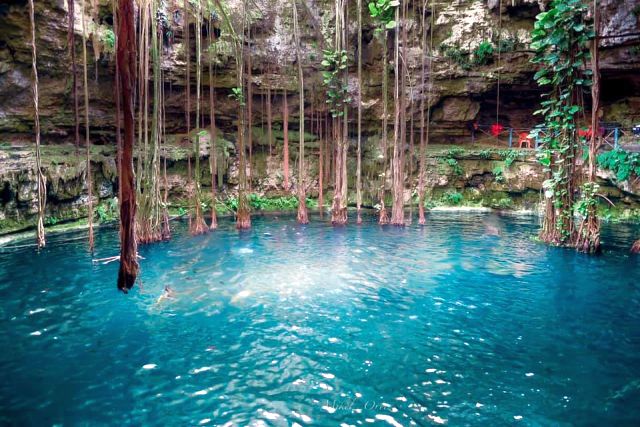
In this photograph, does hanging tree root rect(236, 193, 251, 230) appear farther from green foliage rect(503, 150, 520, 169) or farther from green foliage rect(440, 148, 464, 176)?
green foliage rect(503, 150, 520, 169)

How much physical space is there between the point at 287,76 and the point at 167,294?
483 inches

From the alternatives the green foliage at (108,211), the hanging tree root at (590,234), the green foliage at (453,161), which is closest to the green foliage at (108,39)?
the green foliage at (108,211)

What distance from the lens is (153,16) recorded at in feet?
30.2

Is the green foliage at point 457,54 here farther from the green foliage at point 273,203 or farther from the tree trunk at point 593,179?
the tree trunk at point 593,179

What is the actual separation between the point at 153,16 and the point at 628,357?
31.9ft

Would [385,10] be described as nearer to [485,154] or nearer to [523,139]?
[485,154]

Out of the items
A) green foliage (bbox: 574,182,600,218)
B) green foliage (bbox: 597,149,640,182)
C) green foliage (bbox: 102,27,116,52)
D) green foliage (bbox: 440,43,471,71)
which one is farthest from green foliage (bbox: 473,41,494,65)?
green foliage (bbox: 102,27,116,52)

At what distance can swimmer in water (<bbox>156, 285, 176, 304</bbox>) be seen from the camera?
6679 mm

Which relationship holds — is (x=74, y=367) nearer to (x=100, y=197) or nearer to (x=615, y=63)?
(x=100, y=197)

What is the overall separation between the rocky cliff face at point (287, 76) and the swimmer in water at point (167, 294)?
6940 millimetres

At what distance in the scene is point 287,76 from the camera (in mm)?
17266

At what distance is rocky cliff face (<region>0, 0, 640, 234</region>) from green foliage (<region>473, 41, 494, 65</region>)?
54 mm

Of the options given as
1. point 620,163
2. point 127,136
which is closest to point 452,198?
point 620,163

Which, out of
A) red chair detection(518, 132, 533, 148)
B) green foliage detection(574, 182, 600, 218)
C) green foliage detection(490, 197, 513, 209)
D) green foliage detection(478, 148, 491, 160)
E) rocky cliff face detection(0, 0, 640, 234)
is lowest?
green foliage detection(490, 197, 513, 209)
